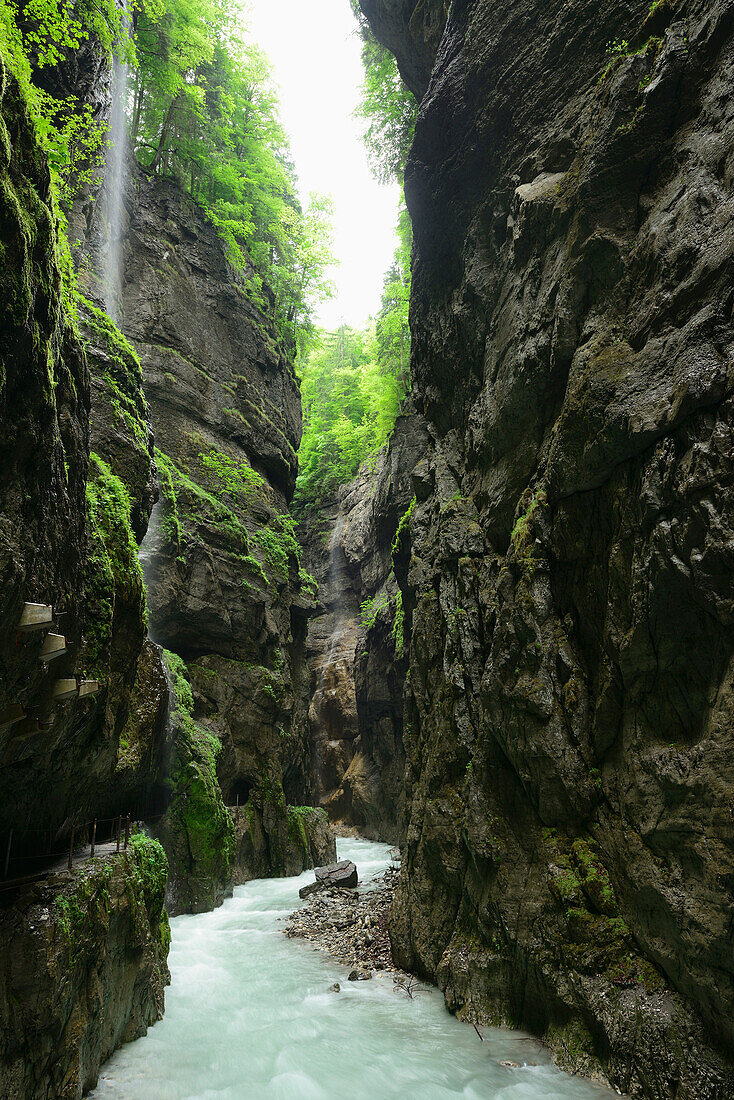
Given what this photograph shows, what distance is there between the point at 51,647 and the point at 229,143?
97.6 ft

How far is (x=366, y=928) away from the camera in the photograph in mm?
12141

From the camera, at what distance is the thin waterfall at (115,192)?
65.3 feet

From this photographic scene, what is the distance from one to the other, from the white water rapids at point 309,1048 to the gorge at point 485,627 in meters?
0.06

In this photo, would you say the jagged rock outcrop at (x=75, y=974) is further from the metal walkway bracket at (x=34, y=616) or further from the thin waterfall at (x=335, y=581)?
the thin waterfall at (x=335, y=581)

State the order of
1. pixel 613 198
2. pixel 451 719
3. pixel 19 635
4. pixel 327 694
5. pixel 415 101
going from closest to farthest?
pixel 19 635, pixel 613 198, pixel 451 719, pixel 415 101, pixel 327 694

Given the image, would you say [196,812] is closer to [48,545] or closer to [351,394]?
[48,545]

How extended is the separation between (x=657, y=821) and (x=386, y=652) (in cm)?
2102

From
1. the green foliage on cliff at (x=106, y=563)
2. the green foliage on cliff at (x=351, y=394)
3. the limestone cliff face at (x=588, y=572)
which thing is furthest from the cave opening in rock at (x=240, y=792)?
the green foliage on cliff at (x=351, y=394)

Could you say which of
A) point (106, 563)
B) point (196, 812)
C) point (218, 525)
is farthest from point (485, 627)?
point (218, 525)

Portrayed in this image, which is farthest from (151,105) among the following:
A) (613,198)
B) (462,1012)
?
(462,1012)

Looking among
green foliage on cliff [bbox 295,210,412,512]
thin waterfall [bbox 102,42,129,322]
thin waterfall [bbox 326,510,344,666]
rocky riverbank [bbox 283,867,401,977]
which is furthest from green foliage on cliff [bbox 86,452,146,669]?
thin waterfall [bbox 326,510,344,666]

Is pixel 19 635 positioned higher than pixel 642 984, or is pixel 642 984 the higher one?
pixel 19 635

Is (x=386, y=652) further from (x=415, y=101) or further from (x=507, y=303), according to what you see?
(x=415, y=101)

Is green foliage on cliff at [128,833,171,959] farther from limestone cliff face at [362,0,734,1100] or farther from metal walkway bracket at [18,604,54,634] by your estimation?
metal walkway bracket at [18,604,54,634]
